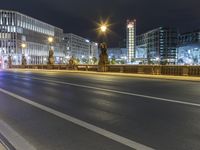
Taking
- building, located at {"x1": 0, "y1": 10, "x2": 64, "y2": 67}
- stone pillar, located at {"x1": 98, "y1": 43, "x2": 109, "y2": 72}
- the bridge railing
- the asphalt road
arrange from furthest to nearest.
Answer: building, located at {"x1": 0, "y1": 10, "x2": 64, "y2": 67} → stone pillar, located at {"x1": 98, "y1": 43, "x2": 109, "y2": 72} → the bridge railing → the asphalt road

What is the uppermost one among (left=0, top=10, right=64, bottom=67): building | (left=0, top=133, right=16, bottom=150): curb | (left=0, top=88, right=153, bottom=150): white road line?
(left=0, top=10, right=64, bottom=67): building

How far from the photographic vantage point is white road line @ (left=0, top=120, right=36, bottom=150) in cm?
667

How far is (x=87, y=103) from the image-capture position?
12.9m

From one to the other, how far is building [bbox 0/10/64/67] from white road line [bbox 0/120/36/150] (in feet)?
359

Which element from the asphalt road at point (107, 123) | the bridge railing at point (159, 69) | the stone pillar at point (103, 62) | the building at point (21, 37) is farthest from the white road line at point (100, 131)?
the building at point (21, 37)

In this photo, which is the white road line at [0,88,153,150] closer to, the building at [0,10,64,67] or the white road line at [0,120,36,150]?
the white road line at [0,120,36,150]

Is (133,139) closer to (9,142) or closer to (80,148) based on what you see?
(80,148)

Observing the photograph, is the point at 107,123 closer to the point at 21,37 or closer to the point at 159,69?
the point at 159,69

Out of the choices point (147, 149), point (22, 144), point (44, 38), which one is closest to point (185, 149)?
point (147, 149)

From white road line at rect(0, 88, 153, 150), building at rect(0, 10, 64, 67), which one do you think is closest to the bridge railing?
white road line at rect(0, 88, 153, 150)

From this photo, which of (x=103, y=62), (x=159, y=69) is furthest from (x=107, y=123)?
(x=103, y=62)

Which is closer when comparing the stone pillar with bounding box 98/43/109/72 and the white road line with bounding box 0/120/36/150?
the white road line with bounding box 0/120/36/150

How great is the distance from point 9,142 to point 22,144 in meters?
0.37

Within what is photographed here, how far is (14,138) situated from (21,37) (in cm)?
13119
